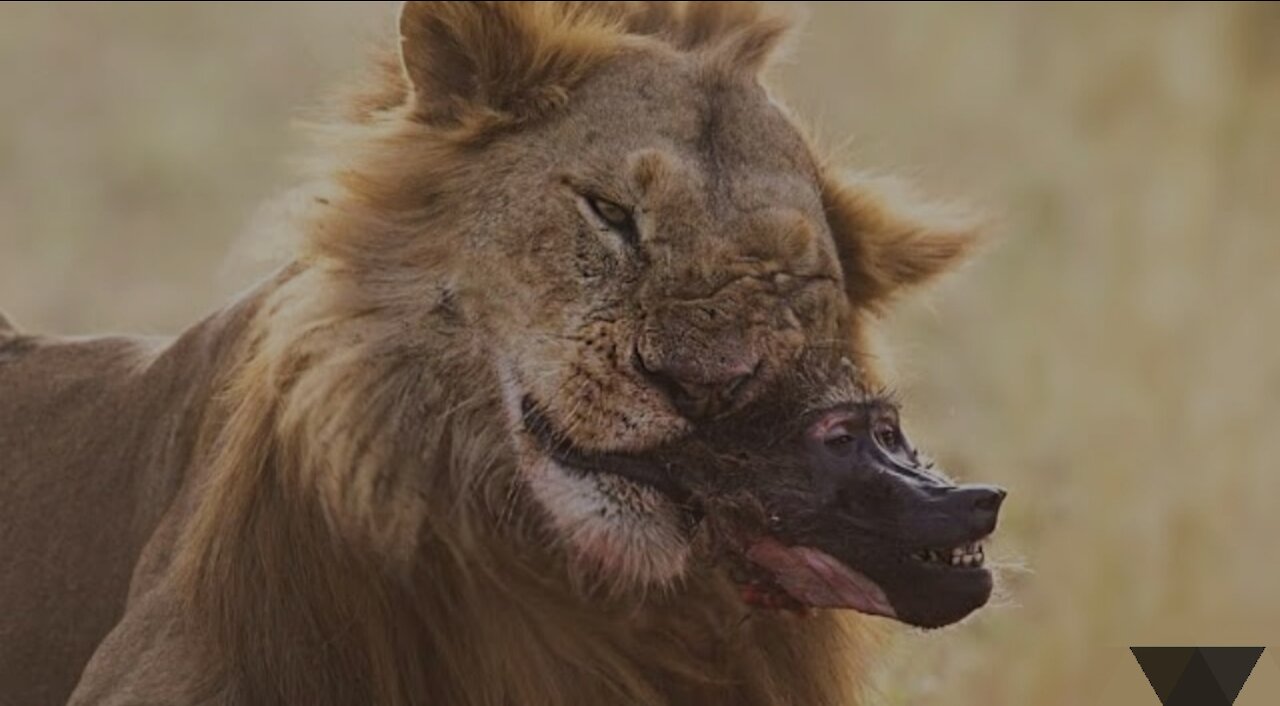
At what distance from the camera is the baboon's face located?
432 cm

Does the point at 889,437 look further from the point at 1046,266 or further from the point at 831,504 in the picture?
the point at 1046,266

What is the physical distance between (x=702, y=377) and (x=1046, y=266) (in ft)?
23.8

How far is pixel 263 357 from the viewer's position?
4844 mm

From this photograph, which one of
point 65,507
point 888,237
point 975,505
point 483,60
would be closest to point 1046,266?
point 65,507

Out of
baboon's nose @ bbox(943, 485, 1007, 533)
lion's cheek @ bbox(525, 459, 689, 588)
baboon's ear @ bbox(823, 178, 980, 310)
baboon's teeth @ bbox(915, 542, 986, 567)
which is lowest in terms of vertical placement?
lion's cheek @ bbox(525, 459, 689, 588)

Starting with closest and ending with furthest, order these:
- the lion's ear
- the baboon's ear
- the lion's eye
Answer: the lion's eye, the lion's ear, the baboon's ear

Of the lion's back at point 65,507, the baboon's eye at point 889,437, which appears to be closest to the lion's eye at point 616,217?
the baboon's eye at point 889,437

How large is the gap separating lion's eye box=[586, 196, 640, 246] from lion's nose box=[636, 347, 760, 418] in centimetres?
18

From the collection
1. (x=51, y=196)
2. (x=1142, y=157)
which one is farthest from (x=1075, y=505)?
(x=51, y=196)

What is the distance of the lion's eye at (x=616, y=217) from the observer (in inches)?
179

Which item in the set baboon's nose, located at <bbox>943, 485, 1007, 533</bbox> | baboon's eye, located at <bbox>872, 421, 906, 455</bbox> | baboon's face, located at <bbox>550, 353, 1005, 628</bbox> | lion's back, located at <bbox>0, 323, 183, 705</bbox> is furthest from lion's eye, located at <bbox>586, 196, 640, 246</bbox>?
lion's back, located at <bbox>0, 323, 183, 705</bbox>

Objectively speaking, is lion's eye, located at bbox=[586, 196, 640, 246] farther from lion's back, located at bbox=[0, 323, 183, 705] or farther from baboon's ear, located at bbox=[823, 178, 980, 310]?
lion's back, located at bbox=[0, 323, 183, 705]

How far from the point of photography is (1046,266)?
11547 millimetres

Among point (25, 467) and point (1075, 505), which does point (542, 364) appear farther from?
point (1075, 505)
